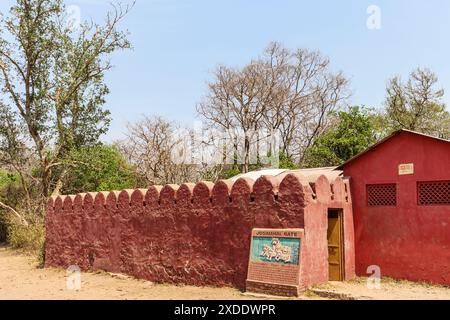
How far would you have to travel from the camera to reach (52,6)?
22.1 metres

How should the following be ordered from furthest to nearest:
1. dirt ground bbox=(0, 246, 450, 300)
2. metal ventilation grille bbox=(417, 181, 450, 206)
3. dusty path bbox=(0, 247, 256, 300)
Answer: dusty path bbox=(0, 247, 256, 300)
metal ventilation grille bbox=(417, 181, 450, 206)
dirt ground bbox=(0, 246, 450, 300)

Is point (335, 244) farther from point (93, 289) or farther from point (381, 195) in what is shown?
point (93, 289)

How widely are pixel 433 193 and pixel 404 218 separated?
763mm

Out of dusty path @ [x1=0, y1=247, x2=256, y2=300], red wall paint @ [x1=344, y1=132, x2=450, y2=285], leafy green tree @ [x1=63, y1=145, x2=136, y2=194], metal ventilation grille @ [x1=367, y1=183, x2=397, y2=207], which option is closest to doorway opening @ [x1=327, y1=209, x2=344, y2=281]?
red wall paint @ [x1=344, y1=132, x2=450, y2=285]

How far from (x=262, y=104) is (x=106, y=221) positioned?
67.6ft

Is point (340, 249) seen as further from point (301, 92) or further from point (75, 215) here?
point (301, 92)

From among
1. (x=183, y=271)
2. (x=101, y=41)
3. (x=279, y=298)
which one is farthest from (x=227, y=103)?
(x=279, y=298)

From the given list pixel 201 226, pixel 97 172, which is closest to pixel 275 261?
pixel 201 226

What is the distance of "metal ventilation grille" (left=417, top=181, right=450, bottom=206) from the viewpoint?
365 inches

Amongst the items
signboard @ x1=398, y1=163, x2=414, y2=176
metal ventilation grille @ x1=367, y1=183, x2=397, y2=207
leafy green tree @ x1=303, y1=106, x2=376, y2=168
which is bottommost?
metal ventilation grille @ x1=367, y1=183, x2=397, y2=207

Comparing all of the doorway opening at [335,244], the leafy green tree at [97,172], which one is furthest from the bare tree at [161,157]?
the doorway opening at [335,244]

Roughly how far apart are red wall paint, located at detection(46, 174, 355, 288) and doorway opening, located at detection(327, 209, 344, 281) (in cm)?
16

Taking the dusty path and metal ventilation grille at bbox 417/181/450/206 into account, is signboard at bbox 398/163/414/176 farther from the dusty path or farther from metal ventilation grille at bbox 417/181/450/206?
the dusty path

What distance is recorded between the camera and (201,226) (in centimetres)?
1048
